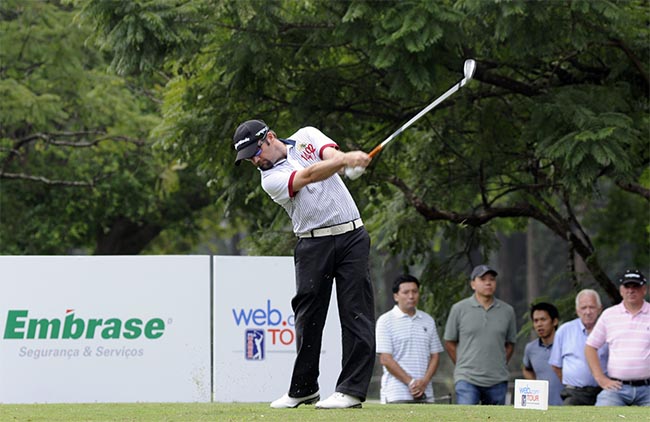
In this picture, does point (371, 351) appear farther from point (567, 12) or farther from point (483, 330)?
point (567, 12)

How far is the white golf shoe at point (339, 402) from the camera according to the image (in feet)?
26.6

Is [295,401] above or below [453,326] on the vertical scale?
below

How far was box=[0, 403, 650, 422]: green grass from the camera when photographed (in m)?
7.54

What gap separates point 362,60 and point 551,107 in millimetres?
2528

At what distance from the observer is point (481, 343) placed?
40.0 feet

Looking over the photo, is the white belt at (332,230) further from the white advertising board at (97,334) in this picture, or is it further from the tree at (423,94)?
the tree at (423,94)

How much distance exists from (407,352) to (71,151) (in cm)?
1732

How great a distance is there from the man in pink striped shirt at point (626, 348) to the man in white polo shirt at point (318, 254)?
3.69 metres

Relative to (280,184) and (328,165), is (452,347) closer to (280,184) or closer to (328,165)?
(280,184)

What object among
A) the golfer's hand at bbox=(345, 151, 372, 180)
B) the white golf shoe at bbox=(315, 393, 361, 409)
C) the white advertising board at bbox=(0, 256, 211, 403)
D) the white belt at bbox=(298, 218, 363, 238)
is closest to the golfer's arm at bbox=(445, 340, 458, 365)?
the white advertising board at bbox=(0, 256, 211, 403)

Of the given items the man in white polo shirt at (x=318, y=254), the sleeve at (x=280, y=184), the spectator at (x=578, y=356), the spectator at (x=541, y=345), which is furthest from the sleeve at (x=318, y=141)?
the spectator at (x=541, y=345)

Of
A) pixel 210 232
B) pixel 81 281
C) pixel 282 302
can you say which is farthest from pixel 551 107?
pixel 210 232

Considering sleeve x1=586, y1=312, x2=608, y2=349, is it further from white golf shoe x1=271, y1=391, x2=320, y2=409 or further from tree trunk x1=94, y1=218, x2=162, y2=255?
tree trunk x1=94, y1=218, x2=162, y2=255

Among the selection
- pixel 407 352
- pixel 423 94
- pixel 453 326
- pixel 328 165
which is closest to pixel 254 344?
pixel 407 352
